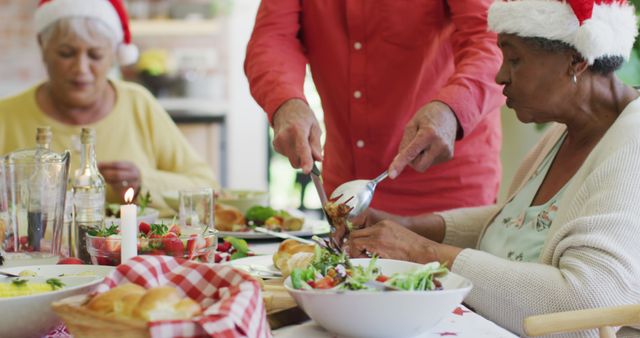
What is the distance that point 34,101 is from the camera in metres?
2.83

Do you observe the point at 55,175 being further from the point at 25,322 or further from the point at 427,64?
the point at 427,64

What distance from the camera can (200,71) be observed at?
5.90 m

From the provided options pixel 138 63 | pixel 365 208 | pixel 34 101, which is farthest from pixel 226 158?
pixel 365 208

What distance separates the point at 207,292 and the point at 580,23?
94 centimetres

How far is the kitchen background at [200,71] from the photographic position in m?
5.59

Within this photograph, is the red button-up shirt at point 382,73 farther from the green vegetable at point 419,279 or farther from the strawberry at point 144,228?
the green vegetable at point 419,279

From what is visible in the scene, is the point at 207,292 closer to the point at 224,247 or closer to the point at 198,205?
the point at 224,247

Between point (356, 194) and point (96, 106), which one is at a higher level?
point (96, 106)

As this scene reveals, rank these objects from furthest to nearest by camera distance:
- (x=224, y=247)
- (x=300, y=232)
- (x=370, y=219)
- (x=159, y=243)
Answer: (x=300, y=232) → (x=370, y=219) → (x=224, y=247) → (x=159, y=243)

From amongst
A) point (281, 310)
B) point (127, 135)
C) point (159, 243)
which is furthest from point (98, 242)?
point (127, 135)

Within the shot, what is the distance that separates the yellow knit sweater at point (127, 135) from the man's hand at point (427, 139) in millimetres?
1134

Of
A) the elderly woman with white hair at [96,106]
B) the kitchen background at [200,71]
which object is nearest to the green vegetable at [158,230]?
the elderly woman with white hair at [96,106]

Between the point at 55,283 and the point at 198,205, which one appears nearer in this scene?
the point at 55,283

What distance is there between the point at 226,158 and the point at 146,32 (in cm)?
116
